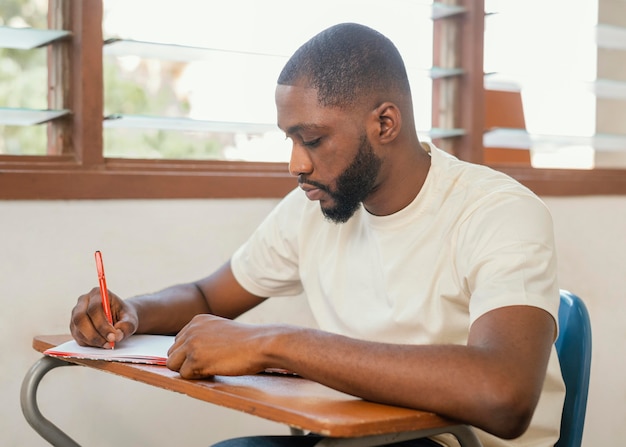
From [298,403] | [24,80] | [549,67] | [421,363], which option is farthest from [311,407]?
[549,67]

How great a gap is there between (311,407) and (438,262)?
57 centimetres

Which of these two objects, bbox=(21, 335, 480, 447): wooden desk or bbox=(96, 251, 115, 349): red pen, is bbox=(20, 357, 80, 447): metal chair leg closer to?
bbox=(96, 251, 115, 349): red pen

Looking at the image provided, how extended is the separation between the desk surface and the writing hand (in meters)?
0.02

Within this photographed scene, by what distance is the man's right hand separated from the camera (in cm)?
167

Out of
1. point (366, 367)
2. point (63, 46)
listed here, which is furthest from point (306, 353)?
point (63, 46)

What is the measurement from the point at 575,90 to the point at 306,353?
2.38m

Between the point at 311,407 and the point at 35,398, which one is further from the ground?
the point at 311,407

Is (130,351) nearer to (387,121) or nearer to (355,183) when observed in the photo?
(355,183)

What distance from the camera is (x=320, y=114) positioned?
1.71m

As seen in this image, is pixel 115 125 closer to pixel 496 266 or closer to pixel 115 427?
pixel 115 427

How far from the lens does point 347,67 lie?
1750mm

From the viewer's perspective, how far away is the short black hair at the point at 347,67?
5.67 feet

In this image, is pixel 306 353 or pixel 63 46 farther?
pixel 63 46

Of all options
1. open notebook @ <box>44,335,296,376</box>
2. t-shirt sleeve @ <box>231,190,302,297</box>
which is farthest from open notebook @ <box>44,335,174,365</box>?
t-shirt sleeve @ <box>231,190,302,297</box>
